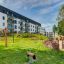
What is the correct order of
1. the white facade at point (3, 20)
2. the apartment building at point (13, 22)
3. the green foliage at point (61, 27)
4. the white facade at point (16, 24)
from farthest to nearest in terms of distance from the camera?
the white facade at point (16, 24)
the white facade at point (3, 20)
the apartment building at point (13, 22)
the green foliage at point (61, 27)

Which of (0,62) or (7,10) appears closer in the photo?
(0,62)

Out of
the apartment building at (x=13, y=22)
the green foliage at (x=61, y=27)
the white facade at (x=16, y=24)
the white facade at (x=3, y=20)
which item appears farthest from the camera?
the white facade at (x=16, y=24)

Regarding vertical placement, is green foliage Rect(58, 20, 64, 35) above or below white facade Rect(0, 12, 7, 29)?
below

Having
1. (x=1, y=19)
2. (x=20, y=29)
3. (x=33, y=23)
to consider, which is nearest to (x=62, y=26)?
(x=1, y=19)

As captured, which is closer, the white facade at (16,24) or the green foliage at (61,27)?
the green foliage at (61,27)

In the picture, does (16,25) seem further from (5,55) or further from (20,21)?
(5,55)

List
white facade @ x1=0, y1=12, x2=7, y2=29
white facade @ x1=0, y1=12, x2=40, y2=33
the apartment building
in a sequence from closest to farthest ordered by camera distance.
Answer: the apartment building < white facade @ x1=0, y1=12, x2=7, y2=29 < white facade @ x1=0, y1=12, x2=40, y2=33

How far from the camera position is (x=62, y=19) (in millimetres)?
55312

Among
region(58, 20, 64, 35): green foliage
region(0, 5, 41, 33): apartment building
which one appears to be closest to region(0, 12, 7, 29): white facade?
region(0, 5, 41, 33): apartment building

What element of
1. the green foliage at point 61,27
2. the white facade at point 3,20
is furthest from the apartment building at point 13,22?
the green foliage at point 61,27

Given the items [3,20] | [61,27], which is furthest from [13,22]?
[61,27]

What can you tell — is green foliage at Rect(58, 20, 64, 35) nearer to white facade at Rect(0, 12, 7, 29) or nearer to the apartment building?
the apartment building

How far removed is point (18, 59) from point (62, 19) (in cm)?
4119

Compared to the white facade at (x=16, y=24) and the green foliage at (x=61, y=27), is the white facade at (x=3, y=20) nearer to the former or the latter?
the white facade at (x=16, y=24)
